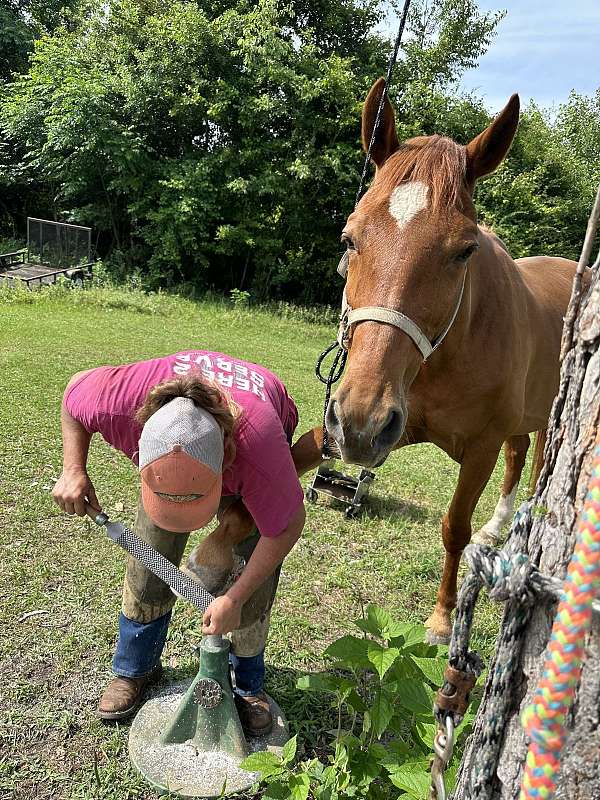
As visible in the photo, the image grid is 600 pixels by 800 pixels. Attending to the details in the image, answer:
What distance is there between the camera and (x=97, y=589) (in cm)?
311

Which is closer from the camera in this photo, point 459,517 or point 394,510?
point 459,517

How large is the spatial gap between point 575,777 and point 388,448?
1.11 m

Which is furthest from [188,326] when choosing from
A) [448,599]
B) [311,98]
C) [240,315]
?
[448,599]

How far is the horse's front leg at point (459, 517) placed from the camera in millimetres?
3008

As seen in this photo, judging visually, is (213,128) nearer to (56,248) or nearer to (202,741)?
(56,248)

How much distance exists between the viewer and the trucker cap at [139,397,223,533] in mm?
1661

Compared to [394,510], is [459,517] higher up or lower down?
higher up

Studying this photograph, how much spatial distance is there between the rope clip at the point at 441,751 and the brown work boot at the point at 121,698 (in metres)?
1.66

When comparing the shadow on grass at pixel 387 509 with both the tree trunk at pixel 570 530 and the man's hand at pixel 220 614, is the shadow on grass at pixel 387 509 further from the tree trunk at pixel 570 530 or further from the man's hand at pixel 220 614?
the tree trunk at pixel 570 530

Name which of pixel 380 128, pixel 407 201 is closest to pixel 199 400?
pixel 407 201

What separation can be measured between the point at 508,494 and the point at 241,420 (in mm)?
3086

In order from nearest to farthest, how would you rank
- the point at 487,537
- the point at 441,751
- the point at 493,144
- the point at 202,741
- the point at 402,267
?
the point at 441,751
the point at 402,267
the point at 202,741
the point at 493,144
the point at 487,537

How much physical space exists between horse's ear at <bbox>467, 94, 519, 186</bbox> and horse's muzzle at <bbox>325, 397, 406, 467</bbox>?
1171mm

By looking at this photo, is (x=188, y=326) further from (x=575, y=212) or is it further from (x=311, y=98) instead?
(x=575, y=212)
